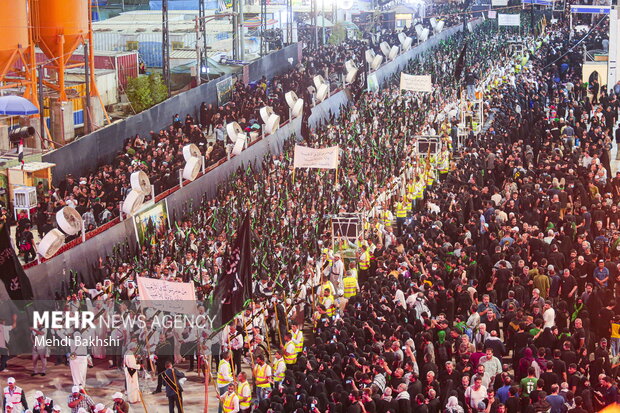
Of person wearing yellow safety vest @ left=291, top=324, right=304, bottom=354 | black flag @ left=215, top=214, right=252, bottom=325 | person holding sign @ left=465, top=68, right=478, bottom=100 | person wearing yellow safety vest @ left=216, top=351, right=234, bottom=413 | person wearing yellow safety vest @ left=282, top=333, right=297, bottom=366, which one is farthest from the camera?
person holding sign @ left=465, top=68, right=478, bottom=100

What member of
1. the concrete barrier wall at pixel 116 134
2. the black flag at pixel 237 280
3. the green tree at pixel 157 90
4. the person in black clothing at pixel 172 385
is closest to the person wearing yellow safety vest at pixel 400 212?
the concrete barrier wall at pixel 116 134

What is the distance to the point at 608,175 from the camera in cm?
2988

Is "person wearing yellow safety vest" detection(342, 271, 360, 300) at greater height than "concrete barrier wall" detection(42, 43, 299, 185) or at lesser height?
lesser

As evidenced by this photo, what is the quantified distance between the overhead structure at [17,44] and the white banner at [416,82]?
12930mm

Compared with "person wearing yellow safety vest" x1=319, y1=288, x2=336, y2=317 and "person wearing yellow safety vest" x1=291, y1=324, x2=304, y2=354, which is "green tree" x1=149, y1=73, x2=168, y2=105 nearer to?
"person wearing yellow safety vest" x1=319, y1=288, x2=336, y2=317

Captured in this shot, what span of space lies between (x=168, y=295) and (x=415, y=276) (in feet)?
16.2

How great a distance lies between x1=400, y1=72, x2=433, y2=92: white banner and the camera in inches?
1550

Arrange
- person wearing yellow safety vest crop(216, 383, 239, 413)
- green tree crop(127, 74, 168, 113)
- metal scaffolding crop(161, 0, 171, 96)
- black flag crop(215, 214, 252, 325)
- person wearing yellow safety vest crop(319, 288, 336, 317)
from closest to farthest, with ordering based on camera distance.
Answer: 1. person wearing yellow safety vest crop(216, 383, 239, 413)
2. black flag crop(215, 214, 252, 325)
3. person wearing yellow safety vest crop(319, 288, 336, 317)
4. green tree crop(127, 74, 168, 113)
5. metal scaffolding crop(161, 0, 171, 96)

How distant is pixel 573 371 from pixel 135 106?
25936mm

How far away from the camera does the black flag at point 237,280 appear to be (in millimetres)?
18250

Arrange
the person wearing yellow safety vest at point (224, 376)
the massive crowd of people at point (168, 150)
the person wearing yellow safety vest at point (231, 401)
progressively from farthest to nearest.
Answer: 1. the massive crowd of people at point (168, 150)
2. the person wearing yellow safety vest at point (224, 376)
3. the person wearing yellow safety vest at point (231, 401)

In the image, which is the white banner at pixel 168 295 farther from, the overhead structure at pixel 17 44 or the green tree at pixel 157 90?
the green tree at pixel 157 90

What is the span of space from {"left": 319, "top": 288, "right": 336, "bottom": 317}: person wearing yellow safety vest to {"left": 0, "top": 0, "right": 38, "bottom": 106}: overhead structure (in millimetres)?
14455

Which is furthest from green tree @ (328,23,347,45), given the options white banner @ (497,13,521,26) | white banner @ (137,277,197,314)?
white banner @ (137,277,197,314)
